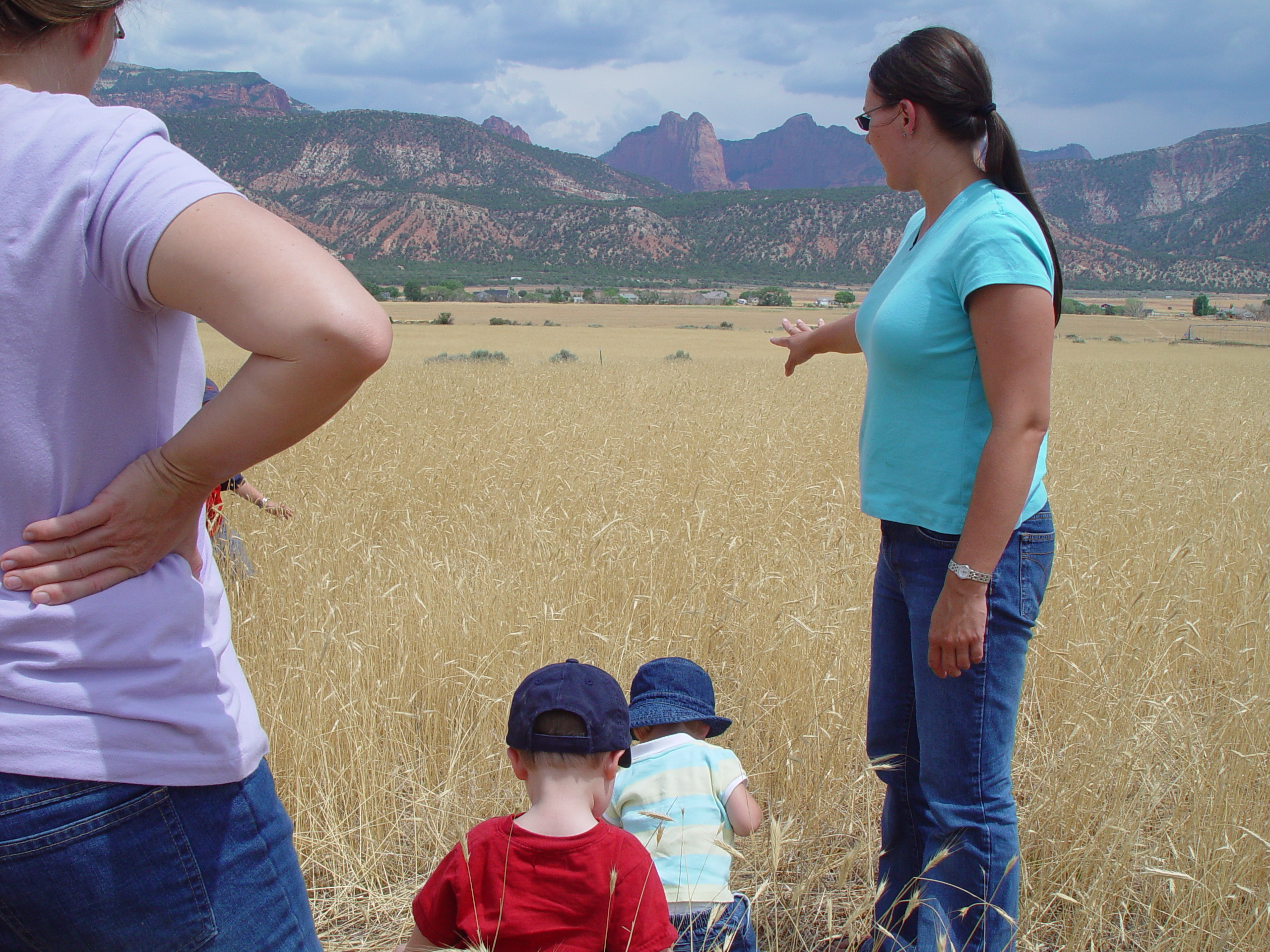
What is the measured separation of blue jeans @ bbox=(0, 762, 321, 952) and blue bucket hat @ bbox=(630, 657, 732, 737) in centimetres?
100

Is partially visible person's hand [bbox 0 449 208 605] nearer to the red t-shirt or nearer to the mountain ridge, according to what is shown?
the red t-shirt

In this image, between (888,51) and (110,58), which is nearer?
(110,58)

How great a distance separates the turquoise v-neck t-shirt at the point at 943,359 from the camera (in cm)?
164

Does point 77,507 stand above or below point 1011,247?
below

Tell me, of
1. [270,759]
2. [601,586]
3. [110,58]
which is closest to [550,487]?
[601,586]

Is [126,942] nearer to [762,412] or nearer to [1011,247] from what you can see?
[1011,247]

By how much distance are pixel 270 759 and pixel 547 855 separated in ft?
4.82

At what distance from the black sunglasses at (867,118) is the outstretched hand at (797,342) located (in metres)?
0.63

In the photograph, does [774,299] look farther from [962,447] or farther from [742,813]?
[742,813]

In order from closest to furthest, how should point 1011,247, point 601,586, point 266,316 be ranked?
point 266,316 < point 1011,247 < point 601,586

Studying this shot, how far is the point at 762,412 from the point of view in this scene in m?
10.4

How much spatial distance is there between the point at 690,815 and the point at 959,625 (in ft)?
2.25

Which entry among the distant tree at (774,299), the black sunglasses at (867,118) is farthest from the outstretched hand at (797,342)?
the distant tree at (774,299)

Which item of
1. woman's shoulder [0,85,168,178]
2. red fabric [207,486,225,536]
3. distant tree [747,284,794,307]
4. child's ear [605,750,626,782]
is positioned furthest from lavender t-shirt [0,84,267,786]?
distant tree [747,284,794,307]
